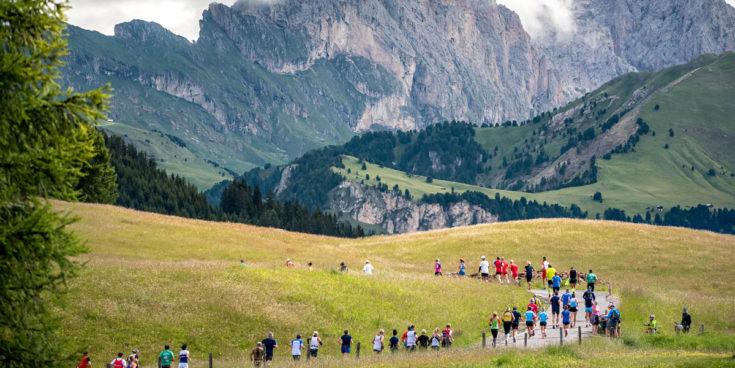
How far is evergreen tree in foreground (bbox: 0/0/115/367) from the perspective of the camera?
53.1 feet

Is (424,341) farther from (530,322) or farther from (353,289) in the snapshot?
(353,289)

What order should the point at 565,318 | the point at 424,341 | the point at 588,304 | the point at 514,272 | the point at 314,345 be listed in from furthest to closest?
1. the point at 514,272
2. the point at 588,304
3. the point at 565,318
4. the point at 424,341
5. the point at 314,345

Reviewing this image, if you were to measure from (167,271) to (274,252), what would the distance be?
23923 mm

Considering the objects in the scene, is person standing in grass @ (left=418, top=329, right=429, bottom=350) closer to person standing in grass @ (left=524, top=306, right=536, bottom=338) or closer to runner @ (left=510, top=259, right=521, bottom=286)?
person standing in grass @ (left=524, top=306, right=536, bottom=338)

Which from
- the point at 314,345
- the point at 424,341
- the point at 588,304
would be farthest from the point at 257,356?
the point at 588,304

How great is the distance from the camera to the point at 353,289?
49594 millimetres

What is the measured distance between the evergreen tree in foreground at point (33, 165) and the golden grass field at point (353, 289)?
2.92 ft

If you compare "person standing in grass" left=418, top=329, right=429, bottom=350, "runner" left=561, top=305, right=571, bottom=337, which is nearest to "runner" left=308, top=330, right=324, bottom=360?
"person standing in grass" left=418, top=329, right=429, bottom=350

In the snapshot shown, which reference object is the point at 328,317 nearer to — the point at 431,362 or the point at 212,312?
the point at 212,312

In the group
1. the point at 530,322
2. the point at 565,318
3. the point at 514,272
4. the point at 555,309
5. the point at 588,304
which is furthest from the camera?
the point at 514,272

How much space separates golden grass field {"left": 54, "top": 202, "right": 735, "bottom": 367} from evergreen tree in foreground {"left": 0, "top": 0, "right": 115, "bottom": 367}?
2.92 ft

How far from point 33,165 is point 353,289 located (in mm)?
34825

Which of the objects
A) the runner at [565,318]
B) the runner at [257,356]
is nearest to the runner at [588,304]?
the runner at [565,318]

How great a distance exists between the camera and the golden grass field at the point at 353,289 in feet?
119
